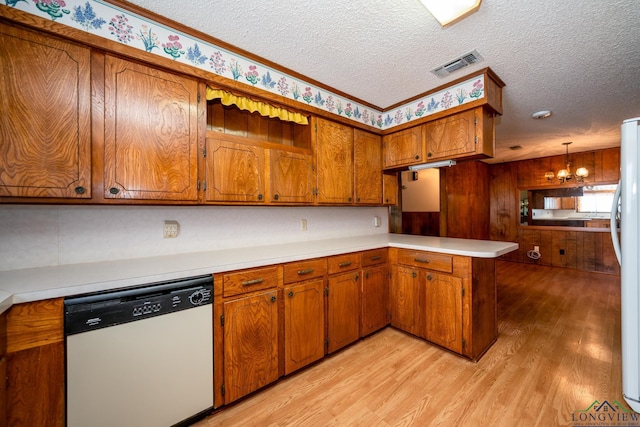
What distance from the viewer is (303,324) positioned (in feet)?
5.93

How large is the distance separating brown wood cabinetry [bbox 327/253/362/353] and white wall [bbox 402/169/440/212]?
135 inches

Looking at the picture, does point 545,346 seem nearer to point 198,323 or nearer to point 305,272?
point 305,272

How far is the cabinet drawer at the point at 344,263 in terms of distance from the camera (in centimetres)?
199

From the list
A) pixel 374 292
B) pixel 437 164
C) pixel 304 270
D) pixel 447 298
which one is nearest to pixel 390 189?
pixel 437 164

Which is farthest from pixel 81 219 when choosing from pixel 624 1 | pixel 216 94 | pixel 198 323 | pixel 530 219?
pixel 530 219

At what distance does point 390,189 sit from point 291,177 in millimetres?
1418

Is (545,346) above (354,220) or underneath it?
underneath

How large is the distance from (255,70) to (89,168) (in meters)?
1.28

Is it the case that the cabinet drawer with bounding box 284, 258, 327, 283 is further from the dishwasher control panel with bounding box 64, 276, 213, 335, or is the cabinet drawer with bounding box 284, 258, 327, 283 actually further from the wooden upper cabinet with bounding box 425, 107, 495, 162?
the wooden upper cabinet with bounding box 425, 107, 495, 162

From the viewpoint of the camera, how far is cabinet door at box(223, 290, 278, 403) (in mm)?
1482

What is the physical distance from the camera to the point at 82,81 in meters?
1.26

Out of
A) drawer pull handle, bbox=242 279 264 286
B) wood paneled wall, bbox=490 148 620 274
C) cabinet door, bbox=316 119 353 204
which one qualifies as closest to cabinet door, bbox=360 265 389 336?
cabinet door, bbox=316 119 353 204

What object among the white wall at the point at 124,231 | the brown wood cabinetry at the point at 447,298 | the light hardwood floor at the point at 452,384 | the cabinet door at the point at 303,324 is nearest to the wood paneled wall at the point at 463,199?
the light hardwood floor at the point at 452,384

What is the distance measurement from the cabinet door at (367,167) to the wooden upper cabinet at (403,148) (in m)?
0.08
